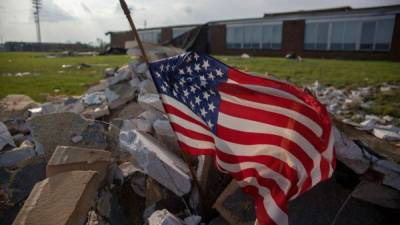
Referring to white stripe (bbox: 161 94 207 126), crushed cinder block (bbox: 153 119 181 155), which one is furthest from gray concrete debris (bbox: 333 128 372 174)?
Result: crushed cinder block (bbox: 153 119 181 155)

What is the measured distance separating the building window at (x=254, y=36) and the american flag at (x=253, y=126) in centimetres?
2258

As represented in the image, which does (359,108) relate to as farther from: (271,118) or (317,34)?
(317,34)

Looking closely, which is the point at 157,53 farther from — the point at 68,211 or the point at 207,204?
the point at 68,211

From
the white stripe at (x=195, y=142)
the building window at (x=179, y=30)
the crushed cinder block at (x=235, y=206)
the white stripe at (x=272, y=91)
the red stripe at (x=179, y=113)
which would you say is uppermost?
the building window at (x=179, y=30)

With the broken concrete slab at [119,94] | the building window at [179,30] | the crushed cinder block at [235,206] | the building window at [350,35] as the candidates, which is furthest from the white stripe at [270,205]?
the building window at [179,30]

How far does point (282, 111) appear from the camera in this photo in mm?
2258

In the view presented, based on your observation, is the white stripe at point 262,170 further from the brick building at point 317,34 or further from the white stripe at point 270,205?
the brick building at point 317,34

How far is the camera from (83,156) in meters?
2.80

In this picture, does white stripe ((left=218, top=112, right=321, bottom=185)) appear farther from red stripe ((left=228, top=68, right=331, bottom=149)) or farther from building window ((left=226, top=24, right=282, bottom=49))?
building window ((left=226, top=24, right=282, bottom=49))

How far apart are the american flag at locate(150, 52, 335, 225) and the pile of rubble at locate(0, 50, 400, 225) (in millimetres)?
447

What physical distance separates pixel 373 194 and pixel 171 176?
5.68 feet

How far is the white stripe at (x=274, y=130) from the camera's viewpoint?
2.14 metres

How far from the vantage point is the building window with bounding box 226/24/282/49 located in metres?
24.1

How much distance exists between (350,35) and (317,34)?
219 cm
